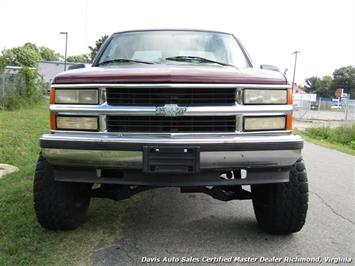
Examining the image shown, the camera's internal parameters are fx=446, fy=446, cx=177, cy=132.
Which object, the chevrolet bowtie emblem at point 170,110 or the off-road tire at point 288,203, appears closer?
the chevrolet bowtie emblem at point 170,110

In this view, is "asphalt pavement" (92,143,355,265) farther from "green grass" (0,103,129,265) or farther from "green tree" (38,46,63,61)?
"green tree" (38,46,63,61)

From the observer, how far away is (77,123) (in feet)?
10.9

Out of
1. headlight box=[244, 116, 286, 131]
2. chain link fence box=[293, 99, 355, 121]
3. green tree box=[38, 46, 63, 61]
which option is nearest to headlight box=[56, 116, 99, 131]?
headlight box=[244, 116, 286, 131]

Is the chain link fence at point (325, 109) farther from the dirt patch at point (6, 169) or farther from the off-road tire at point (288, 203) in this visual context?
the off-road tire at point (288, 203)

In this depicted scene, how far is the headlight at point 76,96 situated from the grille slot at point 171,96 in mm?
106

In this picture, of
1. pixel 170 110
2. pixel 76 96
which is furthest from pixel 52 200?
pixel 170 110

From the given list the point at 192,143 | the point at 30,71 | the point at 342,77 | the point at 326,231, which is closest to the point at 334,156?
the point at 326,231

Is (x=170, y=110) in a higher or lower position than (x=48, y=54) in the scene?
lower

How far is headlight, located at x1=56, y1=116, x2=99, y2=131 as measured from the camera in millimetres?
3287

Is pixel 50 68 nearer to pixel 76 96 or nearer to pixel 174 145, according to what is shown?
pixel 76 96

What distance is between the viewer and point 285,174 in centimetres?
345

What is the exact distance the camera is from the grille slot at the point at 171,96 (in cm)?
323

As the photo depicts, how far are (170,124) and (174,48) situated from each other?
5.05ft

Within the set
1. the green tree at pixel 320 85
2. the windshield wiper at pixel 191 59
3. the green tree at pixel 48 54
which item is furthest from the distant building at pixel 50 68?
the green tree at pixel 320 85
